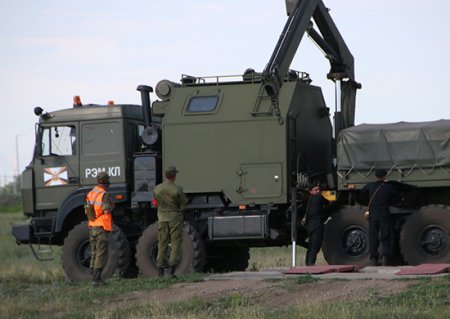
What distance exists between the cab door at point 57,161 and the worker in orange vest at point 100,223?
3.20 metres

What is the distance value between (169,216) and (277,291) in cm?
307

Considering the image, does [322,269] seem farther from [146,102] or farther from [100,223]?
[146,102]

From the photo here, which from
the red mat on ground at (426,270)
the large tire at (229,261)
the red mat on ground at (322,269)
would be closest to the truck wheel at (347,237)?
the red mat on ground at (322,269)

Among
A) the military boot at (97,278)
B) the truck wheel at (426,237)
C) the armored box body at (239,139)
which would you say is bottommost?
the military boot at (97,278)

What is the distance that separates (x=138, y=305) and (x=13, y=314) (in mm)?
1709

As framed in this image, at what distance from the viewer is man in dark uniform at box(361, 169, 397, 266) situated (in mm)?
18688

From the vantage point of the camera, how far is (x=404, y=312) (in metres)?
13.0

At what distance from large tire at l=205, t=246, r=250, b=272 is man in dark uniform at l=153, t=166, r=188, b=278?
11.8 ft

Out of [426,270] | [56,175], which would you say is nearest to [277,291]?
[426,270]

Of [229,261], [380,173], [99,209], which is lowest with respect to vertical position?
[229,261]

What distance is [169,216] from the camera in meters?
18.1

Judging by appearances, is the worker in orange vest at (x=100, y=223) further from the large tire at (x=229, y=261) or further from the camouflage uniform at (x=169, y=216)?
the large tire at (x=229, y=261)

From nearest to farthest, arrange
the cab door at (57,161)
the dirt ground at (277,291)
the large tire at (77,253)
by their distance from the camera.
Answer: the dirt ground at (277,291), the large tire at (77,253), the cab door at (57,161)

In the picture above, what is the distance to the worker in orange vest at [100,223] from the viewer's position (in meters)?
17.7
